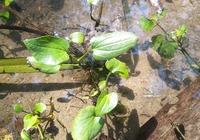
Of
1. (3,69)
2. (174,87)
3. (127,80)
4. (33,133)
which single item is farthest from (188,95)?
(3,69)

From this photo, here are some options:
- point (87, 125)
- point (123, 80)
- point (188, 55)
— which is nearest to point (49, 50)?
point (87, 125)

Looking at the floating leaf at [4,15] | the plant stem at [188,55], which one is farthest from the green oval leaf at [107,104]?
the floating leaf at [4,15]

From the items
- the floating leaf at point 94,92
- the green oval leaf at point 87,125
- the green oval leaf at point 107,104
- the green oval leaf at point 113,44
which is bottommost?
the floating leaf at point 94,92

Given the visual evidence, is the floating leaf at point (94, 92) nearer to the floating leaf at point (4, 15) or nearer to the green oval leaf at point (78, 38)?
the green oval leaf at point (78, 38)

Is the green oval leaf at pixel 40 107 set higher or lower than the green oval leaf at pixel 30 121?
higher

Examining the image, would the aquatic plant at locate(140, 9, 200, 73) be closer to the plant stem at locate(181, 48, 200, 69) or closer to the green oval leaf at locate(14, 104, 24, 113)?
the plant stem at locate(181, 48, 200, 69)

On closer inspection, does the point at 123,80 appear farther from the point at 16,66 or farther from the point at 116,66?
the point at 16,66

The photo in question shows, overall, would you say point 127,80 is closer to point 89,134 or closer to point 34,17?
point 89,134
